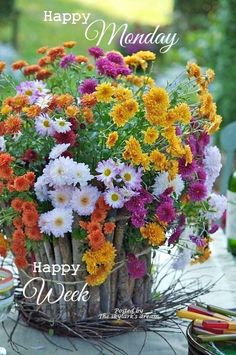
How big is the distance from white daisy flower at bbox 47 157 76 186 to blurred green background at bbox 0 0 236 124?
8.64 feet

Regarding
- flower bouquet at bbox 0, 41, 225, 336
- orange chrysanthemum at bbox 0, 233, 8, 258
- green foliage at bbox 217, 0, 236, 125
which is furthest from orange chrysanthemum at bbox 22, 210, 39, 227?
green foliage at bbox 217, 0, 236, 125

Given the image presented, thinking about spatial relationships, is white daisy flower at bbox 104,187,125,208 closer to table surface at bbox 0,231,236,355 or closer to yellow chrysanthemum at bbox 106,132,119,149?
yellow chrysanthemum at bbox 106,132,119,149

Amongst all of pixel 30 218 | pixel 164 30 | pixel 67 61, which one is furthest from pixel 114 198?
pixel 164 30

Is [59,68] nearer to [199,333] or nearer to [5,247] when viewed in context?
[5,247]

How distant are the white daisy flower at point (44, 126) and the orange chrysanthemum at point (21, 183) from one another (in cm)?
9

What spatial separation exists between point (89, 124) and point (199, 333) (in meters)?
0.39

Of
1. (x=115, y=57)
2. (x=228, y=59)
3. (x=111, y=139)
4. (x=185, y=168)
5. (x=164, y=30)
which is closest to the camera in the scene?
(x=111, y=139)

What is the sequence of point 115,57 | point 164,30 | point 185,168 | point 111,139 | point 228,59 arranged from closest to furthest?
point 111,139 → point 185,168 → point 115,57 → point 228,59 → point 164,30

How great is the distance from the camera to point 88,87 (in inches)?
56.9

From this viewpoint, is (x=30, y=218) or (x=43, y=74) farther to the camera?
(x=43, y=74)

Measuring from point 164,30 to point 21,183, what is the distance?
557cm

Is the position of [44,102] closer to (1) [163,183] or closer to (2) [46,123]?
(2) [46,123]

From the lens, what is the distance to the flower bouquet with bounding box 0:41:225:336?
1.33 metres

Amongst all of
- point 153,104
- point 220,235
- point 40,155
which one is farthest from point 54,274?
point 220,235
